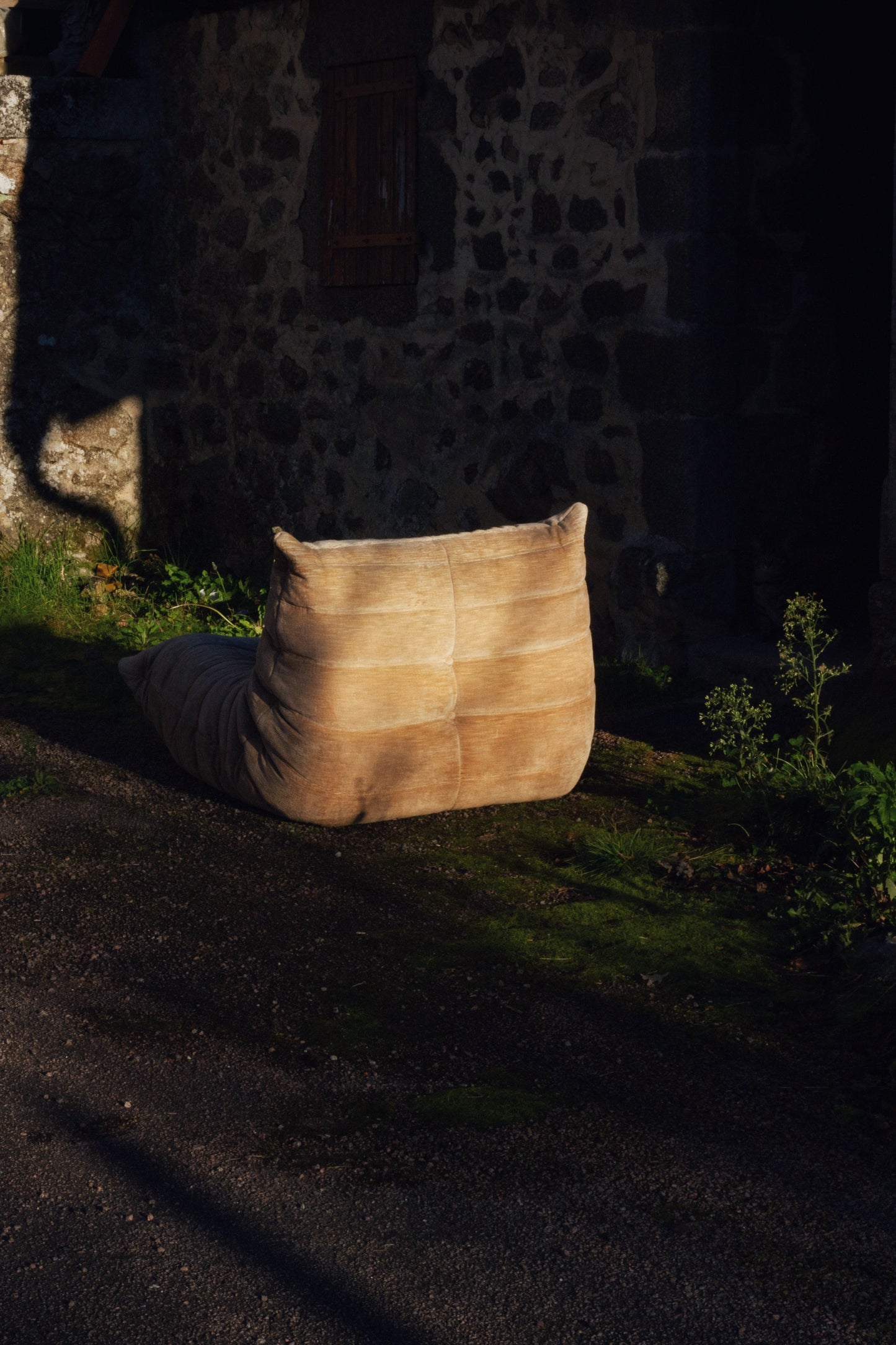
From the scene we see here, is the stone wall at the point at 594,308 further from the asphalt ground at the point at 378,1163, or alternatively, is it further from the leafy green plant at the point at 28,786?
the asphalt ground at the point at 378,1163

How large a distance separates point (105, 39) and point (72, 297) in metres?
1.26

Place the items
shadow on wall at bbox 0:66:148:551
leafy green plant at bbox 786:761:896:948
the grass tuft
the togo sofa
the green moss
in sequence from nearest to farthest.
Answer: the green moss, leafy green plant at bbox 786:761:896:948, the togo sofa, the grass tuft, shadow on wall at bbox 0:66:148:551

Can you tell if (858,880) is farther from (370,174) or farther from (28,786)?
(370,174)

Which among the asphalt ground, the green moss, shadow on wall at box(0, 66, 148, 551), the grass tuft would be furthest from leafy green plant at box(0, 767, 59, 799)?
shadow on wall at box(0, 66, 148, 551)

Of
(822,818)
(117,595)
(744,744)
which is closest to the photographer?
(822,818)

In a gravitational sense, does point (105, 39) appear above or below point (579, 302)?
above

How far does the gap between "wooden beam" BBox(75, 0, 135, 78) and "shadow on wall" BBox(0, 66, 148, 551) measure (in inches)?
3.1

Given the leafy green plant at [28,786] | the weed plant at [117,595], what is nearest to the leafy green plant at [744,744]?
the leafy green plant at [28,786]

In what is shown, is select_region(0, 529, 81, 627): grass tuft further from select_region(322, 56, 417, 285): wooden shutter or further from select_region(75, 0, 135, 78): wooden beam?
select_region(75, 0, 135, 78): wooden beam

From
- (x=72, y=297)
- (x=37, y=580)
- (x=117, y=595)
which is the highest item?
(x=72, y=297)

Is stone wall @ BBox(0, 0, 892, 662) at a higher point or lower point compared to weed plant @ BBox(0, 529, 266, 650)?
higher

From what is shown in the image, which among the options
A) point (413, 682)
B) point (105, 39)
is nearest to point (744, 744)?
point (413, 682)

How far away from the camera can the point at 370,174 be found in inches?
254

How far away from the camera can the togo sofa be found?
400 centimetres
